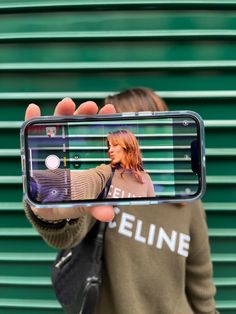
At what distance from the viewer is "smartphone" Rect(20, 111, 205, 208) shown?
3.27 feet

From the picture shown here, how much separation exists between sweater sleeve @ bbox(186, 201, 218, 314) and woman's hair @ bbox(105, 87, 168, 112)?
13.2 inches

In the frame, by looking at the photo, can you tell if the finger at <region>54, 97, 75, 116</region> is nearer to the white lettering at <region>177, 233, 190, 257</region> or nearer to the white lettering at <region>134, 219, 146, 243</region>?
the white lettering at <region>134, 219, 146, 243</region>

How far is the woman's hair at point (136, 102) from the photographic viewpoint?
4.18 ft

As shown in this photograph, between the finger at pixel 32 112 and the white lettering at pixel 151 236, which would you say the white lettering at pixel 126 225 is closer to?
the white lettering at pixel 151 236

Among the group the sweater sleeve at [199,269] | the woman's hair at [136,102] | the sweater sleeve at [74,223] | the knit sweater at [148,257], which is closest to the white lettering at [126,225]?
the knit sweater at [148,257]

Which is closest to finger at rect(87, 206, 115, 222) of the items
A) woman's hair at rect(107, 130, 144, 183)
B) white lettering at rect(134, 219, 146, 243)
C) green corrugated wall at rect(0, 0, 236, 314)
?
woman's hair at rect(107, 130, 144, 183)

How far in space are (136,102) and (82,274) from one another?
50 centimetres

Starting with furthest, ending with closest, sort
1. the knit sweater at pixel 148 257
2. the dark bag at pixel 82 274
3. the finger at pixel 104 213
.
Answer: the knit sweater at pixel 148 257 → the dark bag at pixel 82 274 → the finger at pixel 104 213

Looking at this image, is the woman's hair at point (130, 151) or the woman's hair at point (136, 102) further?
the woman's hair at point (136, 102)

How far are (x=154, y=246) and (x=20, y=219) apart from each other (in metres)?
0.84

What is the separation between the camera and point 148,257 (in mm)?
1282

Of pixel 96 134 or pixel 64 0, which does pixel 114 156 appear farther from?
pixel 64 0

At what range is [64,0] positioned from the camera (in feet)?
6.06

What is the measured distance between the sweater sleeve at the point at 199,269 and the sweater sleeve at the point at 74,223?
1.15ft
